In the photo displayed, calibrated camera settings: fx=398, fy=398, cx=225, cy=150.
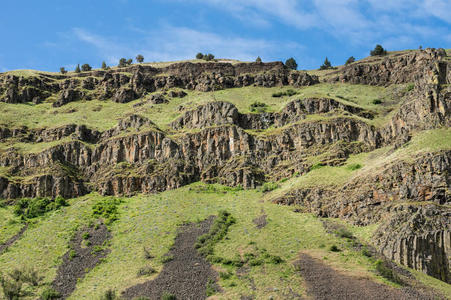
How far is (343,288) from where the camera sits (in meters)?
35.8

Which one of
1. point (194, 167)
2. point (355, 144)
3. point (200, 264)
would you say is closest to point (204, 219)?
point (200, 264)

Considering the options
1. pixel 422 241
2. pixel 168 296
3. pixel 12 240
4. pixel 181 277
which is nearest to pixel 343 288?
pixel 422 241

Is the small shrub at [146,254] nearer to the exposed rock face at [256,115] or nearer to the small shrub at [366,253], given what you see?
the small shrub at [366,253]

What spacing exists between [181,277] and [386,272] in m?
20.5

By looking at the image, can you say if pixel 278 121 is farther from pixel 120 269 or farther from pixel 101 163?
pixel 120 269

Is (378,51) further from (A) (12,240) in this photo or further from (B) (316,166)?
(A) (12,240)

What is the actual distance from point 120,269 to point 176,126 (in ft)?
163

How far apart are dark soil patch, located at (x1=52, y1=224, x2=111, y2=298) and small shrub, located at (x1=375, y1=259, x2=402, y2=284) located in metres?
32.5

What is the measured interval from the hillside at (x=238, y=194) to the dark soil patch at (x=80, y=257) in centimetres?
23

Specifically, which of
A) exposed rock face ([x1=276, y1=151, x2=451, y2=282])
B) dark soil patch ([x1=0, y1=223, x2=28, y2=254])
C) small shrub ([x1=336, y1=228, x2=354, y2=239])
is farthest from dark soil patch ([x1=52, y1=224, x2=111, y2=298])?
small shrub ([x1=336, y1=228, x2=354, y2=239])

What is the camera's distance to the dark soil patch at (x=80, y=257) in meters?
45.6

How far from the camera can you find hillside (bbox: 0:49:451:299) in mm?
41812

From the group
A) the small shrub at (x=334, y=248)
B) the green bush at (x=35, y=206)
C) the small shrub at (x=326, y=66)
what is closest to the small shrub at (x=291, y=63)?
the small shrub at (x=326, y=66)

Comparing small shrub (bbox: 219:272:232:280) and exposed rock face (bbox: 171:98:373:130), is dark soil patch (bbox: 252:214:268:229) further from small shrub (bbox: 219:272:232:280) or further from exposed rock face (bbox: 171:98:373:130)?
exposed rock face (bbox: 171:98:373:130)
